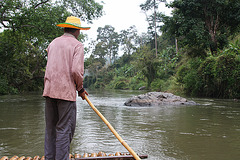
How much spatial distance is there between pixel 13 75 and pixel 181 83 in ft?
45.6

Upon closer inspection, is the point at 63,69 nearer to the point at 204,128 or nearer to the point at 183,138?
the point at 183,138

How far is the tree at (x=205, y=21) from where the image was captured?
15.7 m

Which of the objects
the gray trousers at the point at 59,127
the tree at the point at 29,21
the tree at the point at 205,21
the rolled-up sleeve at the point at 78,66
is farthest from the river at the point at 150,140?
the tree at the point at 205,21

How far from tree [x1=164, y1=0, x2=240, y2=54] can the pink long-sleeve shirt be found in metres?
14.2

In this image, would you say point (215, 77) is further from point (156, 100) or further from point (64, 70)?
point (64, 70)

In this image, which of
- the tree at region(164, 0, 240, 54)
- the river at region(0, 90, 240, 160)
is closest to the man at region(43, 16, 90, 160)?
the river at region(0, 90, 240, 160)

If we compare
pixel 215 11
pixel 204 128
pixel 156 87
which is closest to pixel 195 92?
pixel 215 11

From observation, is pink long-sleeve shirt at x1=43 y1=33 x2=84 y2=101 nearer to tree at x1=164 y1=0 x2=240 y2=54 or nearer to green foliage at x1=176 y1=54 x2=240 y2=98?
green foliage at x1=176 y1=54 x2=240 y2=98

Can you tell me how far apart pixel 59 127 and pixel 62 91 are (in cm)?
39

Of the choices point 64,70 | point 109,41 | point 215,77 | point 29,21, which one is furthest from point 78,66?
point 109,41

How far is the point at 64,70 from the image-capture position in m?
2.45

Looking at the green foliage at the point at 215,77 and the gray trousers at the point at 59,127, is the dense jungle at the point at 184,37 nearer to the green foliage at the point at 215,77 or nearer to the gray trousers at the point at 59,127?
the green foliage at the point at 215,77

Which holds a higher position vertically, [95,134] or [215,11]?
[215,11]

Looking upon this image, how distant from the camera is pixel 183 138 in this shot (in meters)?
4.38
